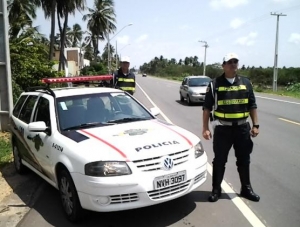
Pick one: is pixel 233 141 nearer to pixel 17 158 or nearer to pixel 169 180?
pixel 169 180

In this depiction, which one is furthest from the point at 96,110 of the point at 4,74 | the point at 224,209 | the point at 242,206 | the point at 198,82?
the point at 198,82

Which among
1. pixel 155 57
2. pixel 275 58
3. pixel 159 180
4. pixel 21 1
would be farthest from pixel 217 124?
pixel 155 57

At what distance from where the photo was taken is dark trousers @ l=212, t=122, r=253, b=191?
4777mm

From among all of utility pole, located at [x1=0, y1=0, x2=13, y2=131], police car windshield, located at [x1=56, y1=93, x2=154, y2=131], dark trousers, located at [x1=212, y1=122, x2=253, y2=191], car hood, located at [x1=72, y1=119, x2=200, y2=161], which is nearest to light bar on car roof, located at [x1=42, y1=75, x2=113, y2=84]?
police car windshield, located at [x1=56, y1=93, x2=154, y2=131]

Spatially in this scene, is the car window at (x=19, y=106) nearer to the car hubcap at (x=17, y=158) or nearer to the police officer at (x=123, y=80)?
the car hubcap at (x=17, y=158)

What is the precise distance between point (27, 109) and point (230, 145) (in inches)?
133

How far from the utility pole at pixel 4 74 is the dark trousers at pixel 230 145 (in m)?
7.03

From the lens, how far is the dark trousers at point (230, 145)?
4.78m

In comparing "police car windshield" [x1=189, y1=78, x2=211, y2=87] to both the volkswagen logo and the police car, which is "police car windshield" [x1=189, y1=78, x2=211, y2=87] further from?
the volkswagen logo

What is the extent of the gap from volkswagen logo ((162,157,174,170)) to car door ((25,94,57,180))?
1.57 m

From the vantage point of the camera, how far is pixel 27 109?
604 cm

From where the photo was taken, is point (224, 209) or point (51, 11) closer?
point (224, 209)

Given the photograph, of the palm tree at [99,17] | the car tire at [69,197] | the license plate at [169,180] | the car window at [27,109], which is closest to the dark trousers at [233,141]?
the license plate at [169,180]

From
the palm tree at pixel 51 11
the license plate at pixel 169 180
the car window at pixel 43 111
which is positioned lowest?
the license plate at pixel 169 180
